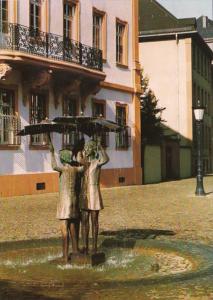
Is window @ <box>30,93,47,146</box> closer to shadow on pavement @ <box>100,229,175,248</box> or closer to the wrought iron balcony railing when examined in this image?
the wrought iron balcony railing

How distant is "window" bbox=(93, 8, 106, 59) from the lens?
26.8 meters

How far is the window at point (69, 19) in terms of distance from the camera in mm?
24688

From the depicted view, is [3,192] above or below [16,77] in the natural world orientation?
below

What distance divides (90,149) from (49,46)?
1494 cm

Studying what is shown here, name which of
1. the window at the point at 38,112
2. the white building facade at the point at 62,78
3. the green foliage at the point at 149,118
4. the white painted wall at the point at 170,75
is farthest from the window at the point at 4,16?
the white painted wall at the point at 170,75

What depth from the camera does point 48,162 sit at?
910 inches

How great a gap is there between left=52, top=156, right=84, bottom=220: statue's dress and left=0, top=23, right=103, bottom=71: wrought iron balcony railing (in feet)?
44.1

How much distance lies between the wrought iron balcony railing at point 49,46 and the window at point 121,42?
341cm

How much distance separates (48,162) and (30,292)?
1707 cm

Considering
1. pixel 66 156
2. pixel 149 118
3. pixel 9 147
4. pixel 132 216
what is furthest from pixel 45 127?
pixel 149 118

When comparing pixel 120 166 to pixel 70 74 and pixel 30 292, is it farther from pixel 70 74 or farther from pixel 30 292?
pixel 30 292

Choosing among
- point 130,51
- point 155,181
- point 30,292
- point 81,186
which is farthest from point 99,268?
point 155,181

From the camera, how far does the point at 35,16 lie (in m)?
22.7

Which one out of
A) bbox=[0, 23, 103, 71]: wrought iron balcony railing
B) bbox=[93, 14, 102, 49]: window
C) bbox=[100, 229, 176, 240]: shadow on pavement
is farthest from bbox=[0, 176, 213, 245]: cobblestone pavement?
bbox=[93, 14, 102, 49]: window
